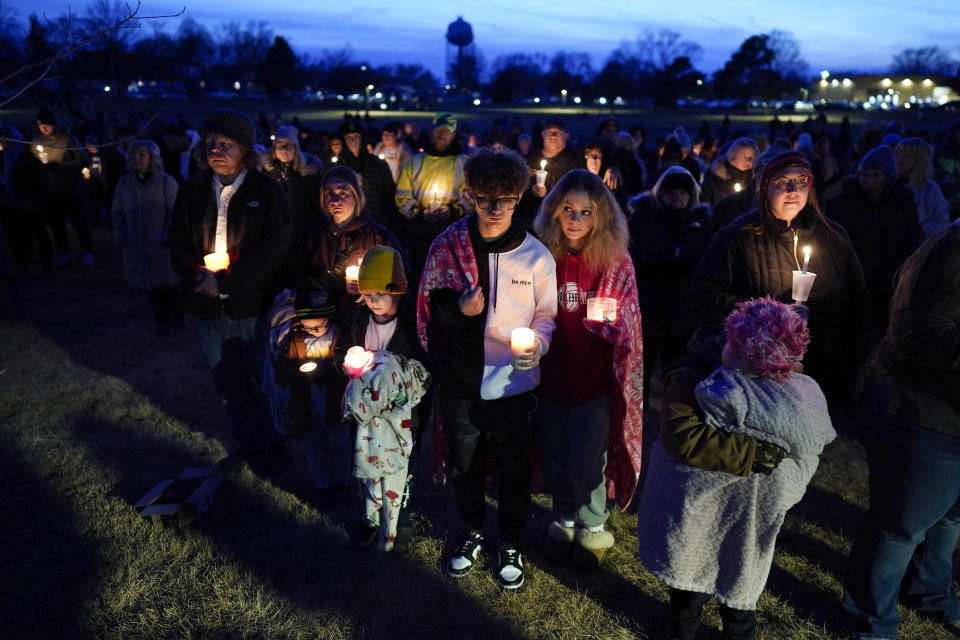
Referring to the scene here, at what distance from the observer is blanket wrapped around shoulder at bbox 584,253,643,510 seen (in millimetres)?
3117

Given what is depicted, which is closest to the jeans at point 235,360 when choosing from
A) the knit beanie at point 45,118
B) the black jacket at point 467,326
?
the black jacket at point 467,326

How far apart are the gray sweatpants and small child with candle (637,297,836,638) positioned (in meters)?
0.57

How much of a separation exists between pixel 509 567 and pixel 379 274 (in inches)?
65.6

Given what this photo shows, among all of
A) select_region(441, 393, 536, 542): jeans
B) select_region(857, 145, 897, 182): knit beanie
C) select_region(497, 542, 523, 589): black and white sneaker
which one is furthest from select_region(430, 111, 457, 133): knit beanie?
select_region(497, 542, 523, 589): black and white sneaker

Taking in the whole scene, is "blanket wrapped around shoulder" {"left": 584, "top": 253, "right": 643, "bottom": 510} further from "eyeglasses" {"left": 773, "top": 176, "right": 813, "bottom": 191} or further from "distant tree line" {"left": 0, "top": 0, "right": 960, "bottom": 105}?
"distant tree line" {"left": 0, "top": 0, "right": 960, "bottom": 105}

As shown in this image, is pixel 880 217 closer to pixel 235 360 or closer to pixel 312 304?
pixel 312 304

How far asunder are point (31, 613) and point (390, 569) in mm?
1760

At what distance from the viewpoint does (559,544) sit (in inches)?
138

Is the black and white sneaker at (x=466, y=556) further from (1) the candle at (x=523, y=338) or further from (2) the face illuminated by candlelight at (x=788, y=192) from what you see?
(2) the face illuminated by candlelight at (x=788, y=192)

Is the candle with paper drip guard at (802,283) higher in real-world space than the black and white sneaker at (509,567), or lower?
higher

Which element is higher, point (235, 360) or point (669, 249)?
point (669, 249)

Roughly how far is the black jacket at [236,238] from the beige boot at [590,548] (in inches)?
97.3

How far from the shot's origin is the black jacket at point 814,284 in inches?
123

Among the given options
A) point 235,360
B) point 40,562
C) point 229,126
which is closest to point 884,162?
point 229,126
